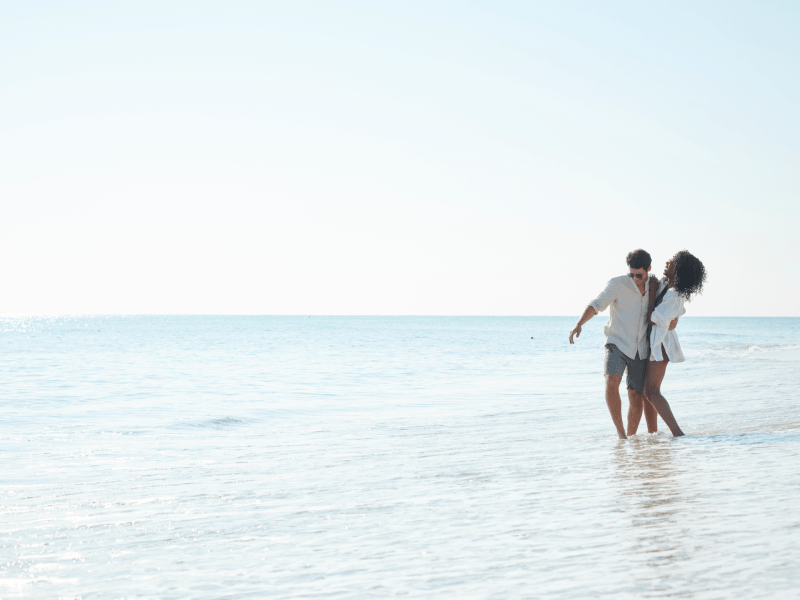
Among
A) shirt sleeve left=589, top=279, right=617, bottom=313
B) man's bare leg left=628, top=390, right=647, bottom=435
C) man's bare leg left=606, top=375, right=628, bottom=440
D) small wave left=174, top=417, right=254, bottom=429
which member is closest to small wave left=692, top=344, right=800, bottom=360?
man's bare leg left=628, top=390, right=647, bottom=435

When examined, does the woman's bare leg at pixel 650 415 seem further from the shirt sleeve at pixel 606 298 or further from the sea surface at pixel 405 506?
the shirt sleeve at pixel 606 298

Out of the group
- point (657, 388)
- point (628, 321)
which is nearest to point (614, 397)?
point (657, 388)

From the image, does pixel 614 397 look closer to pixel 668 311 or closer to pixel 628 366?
pixel 628 366

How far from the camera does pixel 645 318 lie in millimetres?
6312

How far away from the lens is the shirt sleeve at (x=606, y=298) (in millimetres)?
6141

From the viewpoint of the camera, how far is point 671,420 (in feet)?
21.0

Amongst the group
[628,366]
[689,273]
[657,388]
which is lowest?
[657,388]

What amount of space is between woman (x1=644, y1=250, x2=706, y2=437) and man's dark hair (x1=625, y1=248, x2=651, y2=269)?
20 centimetres

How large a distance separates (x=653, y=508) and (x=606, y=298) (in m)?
2.67

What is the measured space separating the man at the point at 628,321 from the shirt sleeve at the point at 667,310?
147mm

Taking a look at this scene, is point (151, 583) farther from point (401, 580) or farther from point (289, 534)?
point (401, 580)

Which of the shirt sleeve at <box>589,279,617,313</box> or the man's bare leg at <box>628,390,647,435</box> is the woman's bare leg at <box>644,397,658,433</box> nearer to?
the man's bare leg at <box>628,390,647,435</box>

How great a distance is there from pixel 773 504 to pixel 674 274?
273cm

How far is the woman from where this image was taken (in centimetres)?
605
